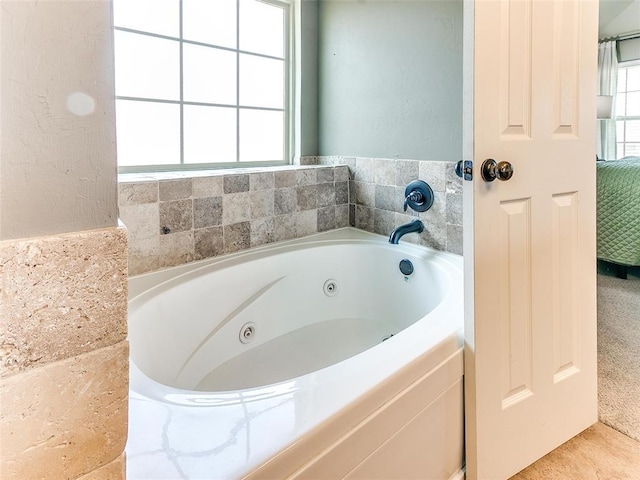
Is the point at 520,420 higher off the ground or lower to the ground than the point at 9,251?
lower

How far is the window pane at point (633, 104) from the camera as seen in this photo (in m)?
5.77

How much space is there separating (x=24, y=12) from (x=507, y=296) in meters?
1.27

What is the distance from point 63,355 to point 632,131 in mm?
7245

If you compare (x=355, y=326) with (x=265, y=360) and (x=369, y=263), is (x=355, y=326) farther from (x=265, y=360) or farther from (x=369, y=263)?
(x=265, y=360)

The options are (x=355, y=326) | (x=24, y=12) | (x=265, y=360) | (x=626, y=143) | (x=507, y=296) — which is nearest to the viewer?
(x=24, y=12)

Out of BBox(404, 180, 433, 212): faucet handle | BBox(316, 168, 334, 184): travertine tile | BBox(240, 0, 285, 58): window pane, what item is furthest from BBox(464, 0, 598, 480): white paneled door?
BBox(240, 0, 285, 58): window pane

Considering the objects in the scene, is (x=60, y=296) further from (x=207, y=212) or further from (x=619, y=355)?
(x=619, y=355)

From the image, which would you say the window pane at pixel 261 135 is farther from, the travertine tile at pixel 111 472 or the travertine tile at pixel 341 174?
the travertine tile at pixel 111 472

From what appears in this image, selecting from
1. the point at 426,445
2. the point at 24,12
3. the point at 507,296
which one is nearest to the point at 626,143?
the point at 507,296

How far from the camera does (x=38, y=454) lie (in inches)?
15.5

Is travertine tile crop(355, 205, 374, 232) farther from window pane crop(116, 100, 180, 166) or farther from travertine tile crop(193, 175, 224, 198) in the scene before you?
window pane crop(116, 100, 180, 166)

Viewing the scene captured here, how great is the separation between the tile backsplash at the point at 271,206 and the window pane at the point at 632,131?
532 cm

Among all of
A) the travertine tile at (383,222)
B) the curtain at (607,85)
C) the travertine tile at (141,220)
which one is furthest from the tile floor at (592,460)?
the curtain at (607,85)

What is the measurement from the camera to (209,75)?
2.37 meters
